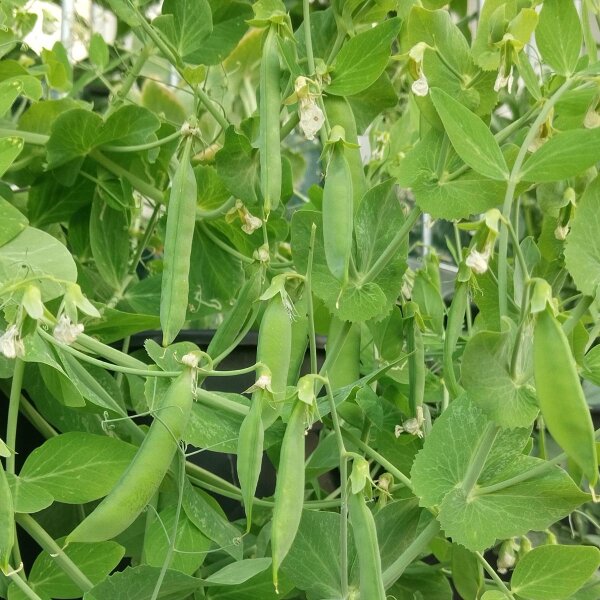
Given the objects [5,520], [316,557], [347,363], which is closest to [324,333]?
[347,363]

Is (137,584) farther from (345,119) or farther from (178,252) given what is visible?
(345,119)

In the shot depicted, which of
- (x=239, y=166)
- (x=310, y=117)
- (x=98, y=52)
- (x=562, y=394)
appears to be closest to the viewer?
(x=562, y=394)

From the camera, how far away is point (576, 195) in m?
0.54

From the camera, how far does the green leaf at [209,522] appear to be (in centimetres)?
51

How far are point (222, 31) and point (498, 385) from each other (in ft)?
1.25

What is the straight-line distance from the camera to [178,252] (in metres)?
0.49

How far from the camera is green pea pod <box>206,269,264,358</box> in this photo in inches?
20.5

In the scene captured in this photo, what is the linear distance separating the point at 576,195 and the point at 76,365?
324 mm

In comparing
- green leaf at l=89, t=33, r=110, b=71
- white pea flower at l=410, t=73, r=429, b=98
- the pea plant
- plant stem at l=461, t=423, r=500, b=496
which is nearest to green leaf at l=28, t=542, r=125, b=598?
the pea plant

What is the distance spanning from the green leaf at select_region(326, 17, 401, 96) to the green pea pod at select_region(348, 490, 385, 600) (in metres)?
0.24

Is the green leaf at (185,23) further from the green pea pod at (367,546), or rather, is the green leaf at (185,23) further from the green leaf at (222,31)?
the green pea pod at (367,546)

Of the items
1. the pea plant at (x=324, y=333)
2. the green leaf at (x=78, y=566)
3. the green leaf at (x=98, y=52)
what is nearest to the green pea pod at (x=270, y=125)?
the pea plant at (x=324, y=333)

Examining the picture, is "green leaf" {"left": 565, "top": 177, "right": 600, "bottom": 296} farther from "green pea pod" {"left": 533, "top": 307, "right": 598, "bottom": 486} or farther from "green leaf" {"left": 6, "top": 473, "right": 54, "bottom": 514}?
"green leaf" {"left": 6, "top": 473, "right": 54, "bottom": 514}

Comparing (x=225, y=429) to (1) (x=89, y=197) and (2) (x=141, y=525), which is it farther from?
(1) (x=89, y=197)
